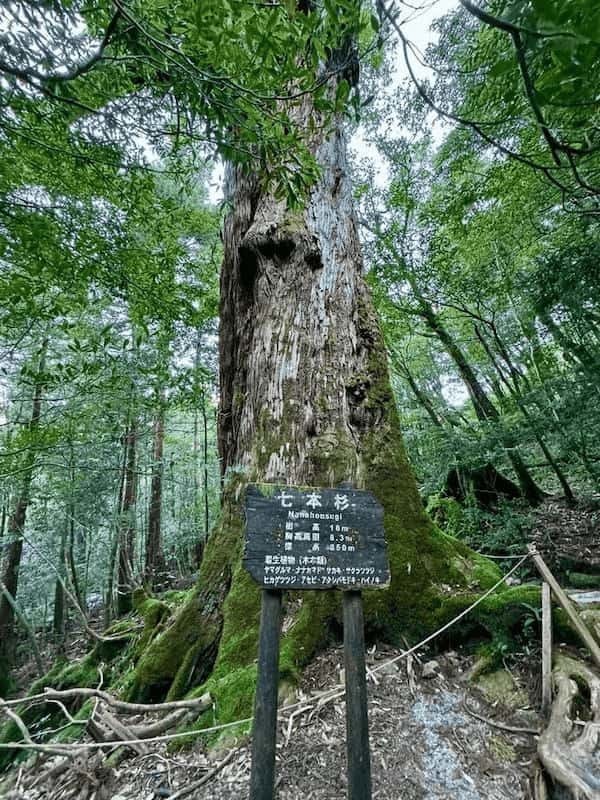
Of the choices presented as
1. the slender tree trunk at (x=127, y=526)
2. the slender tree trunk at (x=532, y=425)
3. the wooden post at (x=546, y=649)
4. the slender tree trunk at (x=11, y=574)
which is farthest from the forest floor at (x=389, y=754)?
the slender tree trunk at (x=11, y=574)

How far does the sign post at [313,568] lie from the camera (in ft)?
4.77

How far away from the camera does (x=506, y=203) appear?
5914 mm

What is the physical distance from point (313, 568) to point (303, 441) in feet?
3.91

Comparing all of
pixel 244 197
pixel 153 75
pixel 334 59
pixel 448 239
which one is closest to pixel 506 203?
pixel 448 239

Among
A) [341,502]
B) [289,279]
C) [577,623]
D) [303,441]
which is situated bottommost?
[577,623]

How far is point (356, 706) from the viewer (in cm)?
152

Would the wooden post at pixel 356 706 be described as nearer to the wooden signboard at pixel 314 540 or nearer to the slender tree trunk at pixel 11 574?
the wooden signboard at pixel 314 540

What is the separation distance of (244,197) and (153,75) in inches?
89.8

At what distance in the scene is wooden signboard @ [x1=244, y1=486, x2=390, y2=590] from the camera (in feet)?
5.33

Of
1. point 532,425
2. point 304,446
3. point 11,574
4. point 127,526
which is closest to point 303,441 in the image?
point 304,446

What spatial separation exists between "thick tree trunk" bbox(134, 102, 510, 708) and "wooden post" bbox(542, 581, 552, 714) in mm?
551

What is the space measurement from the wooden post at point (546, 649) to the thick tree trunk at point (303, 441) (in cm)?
55

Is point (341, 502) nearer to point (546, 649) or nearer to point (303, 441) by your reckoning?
point (303, 441)

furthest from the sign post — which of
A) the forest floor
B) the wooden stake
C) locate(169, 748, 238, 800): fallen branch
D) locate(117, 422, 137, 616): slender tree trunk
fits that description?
locate(117, 422, 137, 616): slender tree trunk
